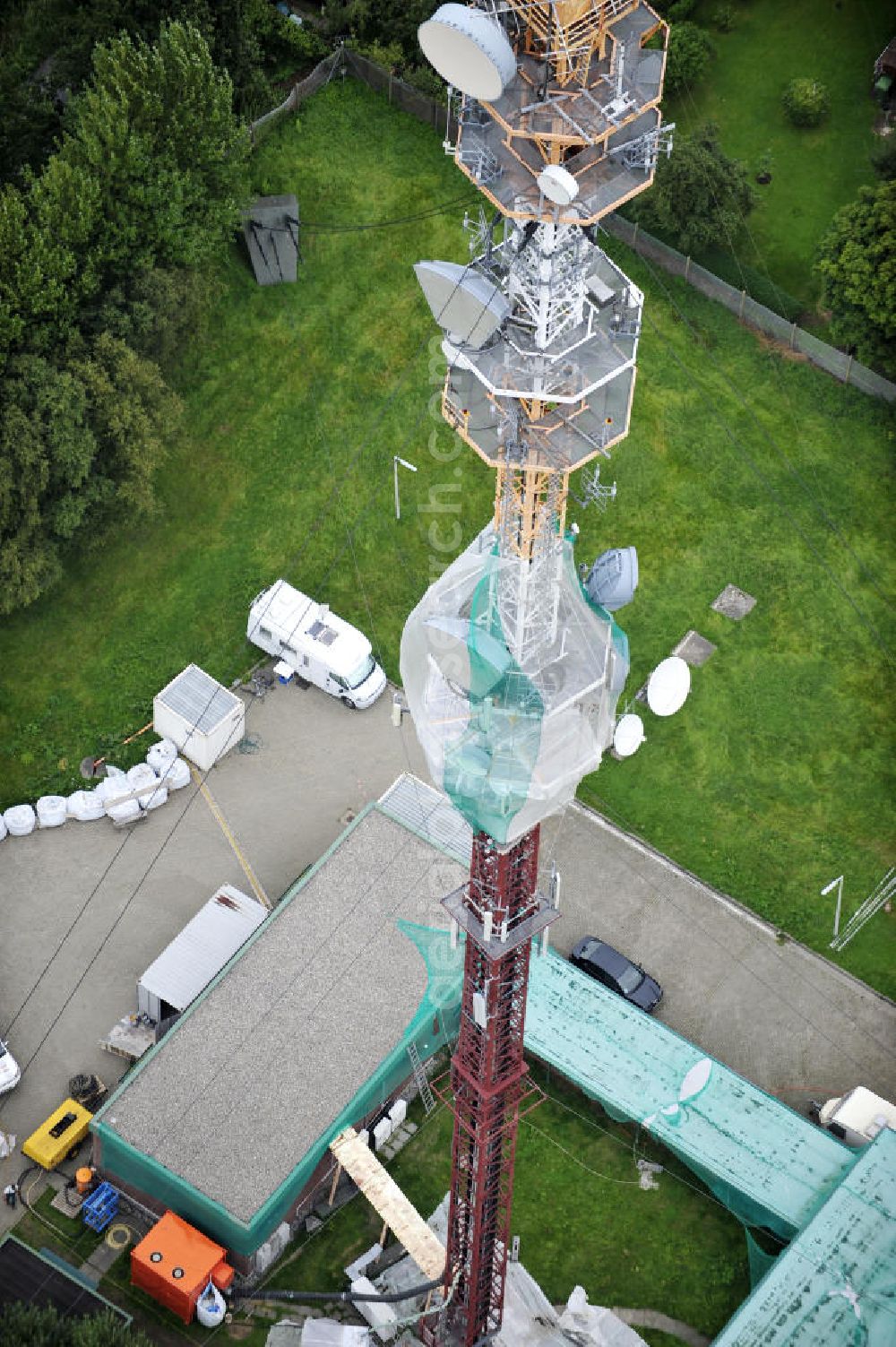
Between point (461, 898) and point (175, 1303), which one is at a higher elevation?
point (461, 898)

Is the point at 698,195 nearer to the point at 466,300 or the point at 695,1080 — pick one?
the point at 695,1080

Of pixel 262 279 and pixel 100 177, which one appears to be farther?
pixel 262 279

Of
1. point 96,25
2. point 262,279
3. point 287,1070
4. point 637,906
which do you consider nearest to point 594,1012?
→ point 637,906

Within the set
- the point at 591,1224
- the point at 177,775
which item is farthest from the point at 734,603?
the point at 591,1224

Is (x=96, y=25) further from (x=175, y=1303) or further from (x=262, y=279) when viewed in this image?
(x=175, y=1303)

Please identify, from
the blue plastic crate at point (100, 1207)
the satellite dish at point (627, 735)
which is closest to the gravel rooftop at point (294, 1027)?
the blue plastic crate at point (100, 1207)
